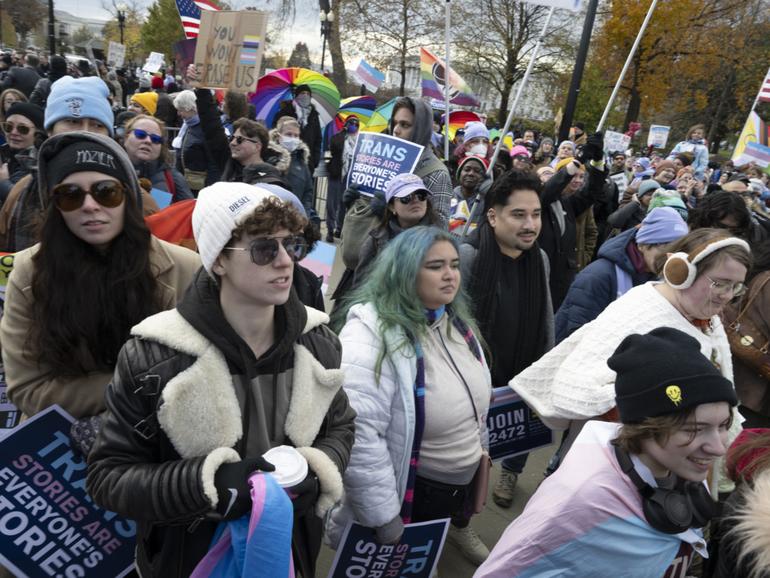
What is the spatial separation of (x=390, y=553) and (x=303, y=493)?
35.6 inches

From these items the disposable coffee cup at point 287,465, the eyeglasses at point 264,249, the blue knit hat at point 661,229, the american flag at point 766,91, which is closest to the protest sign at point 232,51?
the blue knit hat at point 661,229

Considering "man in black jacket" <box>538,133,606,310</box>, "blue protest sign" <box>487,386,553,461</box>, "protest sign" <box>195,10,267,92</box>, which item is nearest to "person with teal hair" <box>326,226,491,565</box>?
→ "blue protest sign" <box>487,386,553,461</box>

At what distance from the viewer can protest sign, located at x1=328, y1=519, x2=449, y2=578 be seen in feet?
7.37

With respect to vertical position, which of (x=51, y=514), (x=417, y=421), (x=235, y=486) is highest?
(x=235, y=486)

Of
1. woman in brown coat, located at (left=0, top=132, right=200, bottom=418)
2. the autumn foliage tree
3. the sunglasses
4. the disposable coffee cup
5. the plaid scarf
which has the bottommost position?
the plaid scarf

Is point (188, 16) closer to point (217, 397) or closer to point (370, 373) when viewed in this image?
point (370, 373)

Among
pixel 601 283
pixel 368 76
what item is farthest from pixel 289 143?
pixel 368 76

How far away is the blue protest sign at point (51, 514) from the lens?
6.53ft

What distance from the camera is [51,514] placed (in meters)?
2.06

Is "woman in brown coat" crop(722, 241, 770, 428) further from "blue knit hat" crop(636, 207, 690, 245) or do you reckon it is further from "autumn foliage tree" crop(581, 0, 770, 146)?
"autumn foliage tree" crop(581, 0, 770, 146)

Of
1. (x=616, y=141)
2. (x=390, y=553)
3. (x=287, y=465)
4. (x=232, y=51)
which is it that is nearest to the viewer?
(x=287, y=465)

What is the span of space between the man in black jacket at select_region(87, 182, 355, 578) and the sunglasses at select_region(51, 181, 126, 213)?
1.75 ft

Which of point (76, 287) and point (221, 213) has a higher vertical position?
point (221, 213)

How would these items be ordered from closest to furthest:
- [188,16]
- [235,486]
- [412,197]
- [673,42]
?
[235,486] < [412,197] < [188,16] < [673,42]
